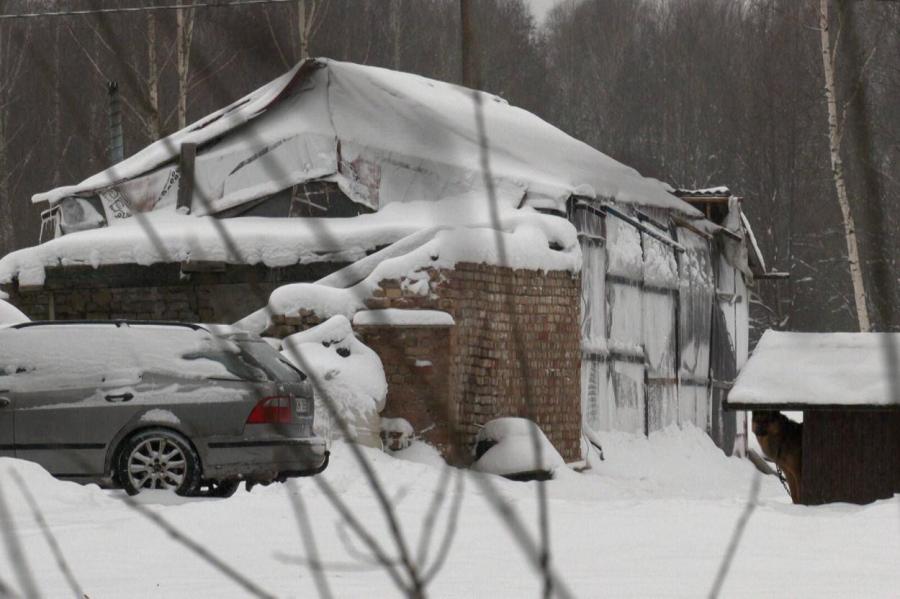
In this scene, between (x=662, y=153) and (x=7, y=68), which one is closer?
(x=7, y=68)

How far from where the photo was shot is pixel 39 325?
39.8 ft

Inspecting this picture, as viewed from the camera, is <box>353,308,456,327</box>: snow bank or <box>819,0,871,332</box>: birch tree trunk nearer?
<box>353,308,456,327</box>: snow bank

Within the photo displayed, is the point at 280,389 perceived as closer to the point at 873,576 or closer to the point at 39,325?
the point at 39,325

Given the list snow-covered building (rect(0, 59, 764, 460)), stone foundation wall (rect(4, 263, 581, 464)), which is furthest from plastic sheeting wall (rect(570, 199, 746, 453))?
stone foundation wall (rect(4, 263, 581, 464))

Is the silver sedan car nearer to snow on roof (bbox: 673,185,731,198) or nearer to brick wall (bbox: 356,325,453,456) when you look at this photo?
brick wall (bbox: 356,325,453,456)

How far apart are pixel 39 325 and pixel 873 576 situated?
6.60 metres

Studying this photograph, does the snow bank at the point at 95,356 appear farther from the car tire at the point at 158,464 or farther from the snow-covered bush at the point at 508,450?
the snow-covered bush at the point at 508,450

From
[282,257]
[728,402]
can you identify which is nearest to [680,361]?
[282,257]

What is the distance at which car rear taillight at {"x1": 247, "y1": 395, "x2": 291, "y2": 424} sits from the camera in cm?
1195

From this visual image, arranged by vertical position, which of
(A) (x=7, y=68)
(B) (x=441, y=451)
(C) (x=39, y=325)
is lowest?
(B) (x=441, y=451)

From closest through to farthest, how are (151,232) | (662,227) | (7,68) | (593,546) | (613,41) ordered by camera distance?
(151,232)
(593,546)
(662,227)
(7,68)
(613,41)

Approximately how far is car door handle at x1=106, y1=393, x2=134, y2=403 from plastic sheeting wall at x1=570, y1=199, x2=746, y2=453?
745 cm

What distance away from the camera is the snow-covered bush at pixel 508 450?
1480cm

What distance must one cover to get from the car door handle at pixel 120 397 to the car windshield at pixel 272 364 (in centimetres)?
88
